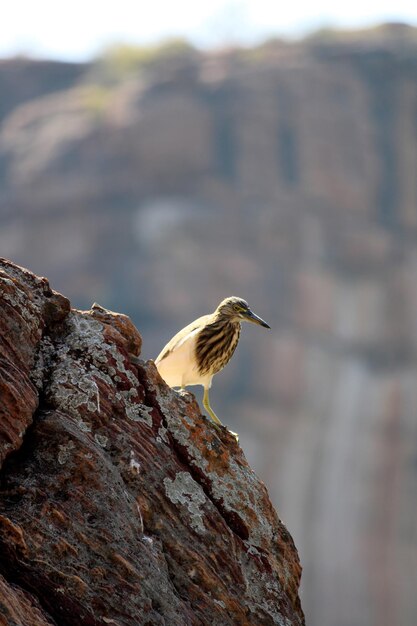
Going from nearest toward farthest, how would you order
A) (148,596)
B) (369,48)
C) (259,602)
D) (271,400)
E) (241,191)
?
1. (148,596)
2. (259,602)
3. (271,400)
4. (241,191)
5. (369,48)

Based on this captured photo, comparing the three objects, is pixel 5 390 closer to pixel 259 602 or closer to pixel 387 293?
pixel 259 602

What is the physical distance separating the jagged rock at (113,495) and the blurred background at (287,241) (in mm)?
30289

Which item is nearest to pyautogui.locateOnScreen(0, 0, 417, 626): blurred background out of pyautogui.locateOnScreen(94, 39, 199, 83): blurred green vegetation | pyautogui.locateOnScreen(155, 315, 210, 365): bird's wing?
pyautogui.locateOnScreen(94, 39, 199, 83): blurred green vegetation

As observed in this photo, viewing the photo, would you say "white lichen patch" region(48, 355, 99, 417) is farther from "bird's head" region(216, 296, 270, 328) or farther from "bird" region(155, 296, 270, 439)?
"bird's head" region(216, 296, 270, 328)

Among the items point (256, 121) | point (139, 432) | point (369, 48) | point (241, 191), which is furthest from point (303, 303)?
point (139, 432)

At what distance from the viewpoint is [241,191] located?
5034cm

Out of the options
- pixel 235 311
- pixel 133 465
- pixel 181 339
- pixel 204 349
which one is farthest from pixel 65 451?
pixel 235 311

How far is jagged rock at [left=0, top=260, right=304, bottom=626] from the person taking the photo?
6.77m

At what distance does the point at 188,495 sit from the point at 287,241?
41.1 m

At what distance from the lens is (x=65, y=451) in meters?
7.32

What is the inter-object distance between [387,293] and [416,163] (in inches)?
287

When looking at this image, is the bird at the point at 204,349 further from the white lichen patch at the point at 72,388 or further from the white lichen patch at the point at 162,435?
the white lichen patch at the point at 72,388

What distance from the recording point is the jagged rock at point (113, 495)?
6.77 m

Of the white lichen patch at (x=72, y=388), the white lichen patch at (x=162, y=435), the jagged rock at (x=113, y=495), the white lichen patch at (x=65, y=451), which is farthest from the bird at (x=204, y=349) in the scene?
the white lichen patch at (x=65, y=451)
